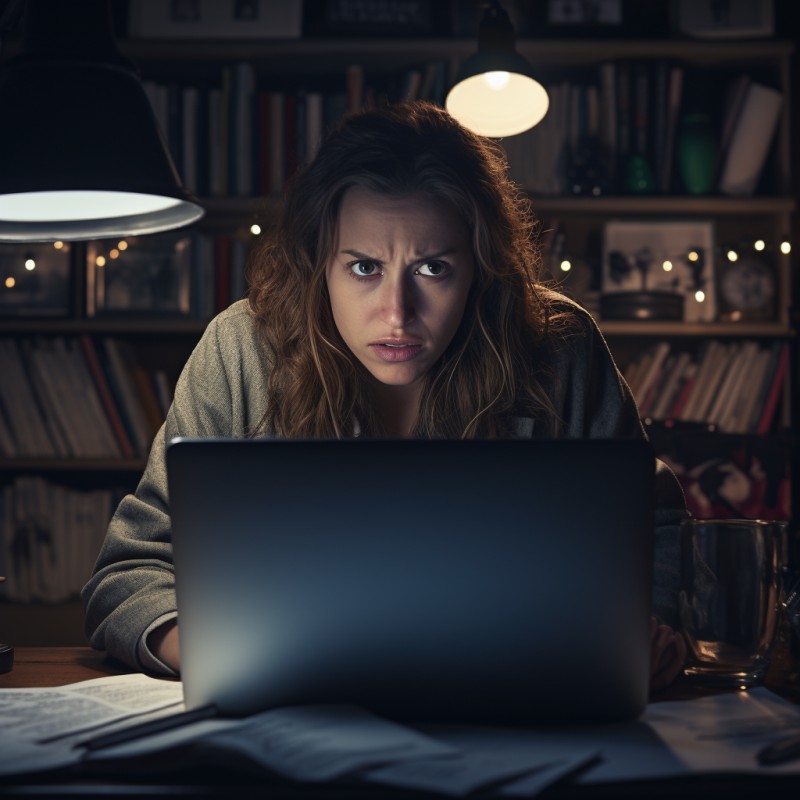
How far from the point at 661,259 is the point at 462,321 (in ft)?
4.76

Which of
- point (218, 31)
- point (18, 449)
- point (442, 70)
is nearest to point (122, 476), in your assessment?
point (18, 449)

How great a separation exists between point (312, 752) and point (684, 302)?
7.69ft

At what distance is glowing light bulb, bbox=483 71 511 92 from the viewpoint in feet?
7.05

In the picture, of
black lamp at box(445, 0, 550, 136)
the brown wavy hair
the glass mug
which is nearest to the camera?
the glass mug

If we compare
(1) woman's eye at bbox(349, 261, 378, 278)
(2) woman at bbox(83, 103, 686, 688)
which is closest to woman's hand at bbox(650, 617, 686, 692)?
(2) woman at bbox(83, 103, 686, 688)

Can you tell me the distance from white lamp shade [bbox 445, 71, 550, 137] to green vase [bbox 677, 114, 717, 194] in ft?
2.37

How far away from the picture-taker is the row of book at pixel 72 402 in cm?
271

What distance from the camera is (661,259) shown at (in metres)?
2.79

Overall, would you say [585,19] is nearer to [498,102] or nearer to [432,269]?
[498,102]

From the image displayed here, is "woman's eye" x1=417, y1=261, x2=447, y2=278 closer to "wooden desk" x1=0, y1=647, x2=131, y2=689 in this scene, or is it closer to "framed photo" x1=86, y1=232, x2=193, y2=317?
"wooden desk" x1=0, y1=647, x2=131, y2=689

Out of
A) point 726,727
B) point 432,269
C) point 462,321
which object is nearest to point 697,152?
point 462,321

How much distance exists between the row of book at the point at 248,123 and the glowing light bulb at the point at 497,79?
62 centimetres

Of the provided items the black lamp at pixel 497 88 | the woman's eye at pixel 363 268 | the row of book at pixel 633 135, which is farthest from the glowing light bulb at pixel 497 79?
the woman's eye at pixel 363 268

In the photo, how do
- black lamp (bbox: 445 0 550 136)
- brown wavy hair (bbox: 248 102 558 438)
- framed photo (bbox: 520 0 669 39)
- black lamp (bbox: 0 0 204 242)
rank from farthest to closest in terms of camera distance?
framed photo (bbox: 520 0 669 39)
black lamp (bbox: 445 0 550 136)
brown wavy hair (bbox: 248 102 558 438)
black lamp (bbox: 0 0 204 242)
